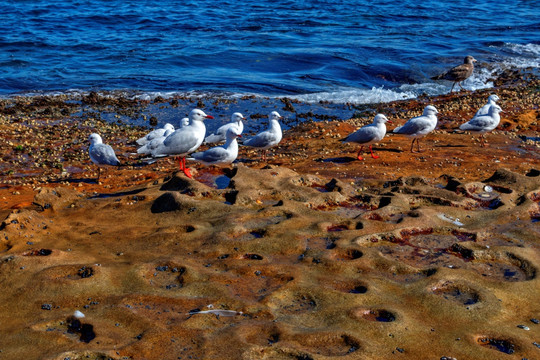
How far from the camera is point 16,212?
6527 mm

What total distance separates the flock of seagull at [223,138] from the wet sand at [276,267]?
1.58ft

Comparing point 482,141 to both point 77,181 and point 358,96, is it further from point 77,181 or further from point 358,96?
point 77,181

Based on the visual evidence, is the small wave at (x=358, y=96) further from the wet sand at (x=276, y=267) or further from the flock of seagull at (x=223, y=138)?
the wet sand at (x=276, y=267)

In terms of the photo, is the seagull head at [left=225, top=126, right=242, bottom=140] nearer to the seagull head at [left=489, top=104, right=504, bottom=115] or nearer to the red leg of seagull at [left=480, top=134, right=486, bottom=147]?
the red leg of seagull at [left=480, top=134, right=486, bottom=147]

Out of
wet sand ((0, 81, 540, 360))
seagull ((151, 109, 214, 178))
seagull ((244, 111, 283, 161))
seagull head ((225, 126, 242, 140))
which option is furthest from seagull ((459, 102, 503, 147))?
seagull ((151, 109, 214, 178))

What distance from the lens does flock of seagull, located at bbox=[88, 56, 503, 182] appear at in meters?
9.73

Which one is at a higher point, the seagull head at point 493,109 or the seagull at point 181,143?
the seagull head at point 493,109

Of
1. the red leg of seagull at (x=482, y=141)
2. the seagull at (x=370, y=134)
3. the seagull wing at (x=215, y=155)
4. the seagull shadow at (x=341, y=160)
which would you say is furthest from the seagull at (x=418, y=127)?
the seagull wing at (x=215, y=155)

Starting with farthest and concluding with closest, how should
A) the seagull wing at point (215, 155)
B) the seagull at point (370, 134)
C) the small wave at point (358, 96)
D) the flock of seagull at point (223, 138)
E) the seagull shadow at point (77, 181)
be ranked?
the small wave at point (358, 96) < the seagull at point (370, 134) < the seagull shadow at point (77, 181) < the flock of seagull at point (223, 138) < the seagull wing at point (215, 155)

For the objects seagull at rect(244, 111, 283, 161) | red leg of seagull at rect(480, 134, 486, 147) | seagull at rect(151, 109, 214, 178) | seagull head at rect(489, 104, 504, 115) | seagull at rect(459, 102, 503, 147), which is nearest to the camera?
seagull at rect(151, 109, 214, 178)

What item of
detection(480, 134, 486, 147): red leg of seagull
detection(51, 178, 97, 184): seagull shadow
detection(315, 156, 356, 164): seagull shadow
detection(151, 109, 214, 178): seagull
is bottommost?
detection(51, 178, 97, 184): seagull shadow

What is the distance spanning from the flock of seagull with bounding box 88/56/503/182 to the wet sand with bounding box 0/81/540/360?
0.48 m

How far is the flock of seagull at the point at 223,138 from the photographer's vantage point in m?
9.73

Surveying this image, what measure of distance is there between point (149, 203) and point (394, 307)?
365 centimetres
